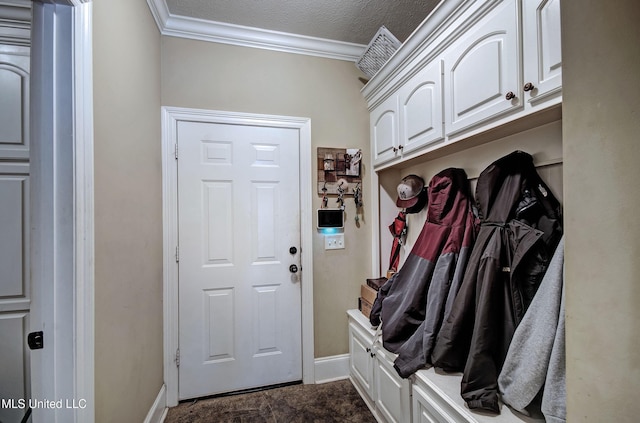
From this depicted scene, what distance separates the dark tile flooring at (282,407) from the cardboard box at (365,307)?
1.89 feet

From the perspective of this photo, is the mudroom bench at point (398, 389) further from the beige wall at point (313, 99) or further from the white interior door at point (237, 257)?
the white interior door at point (237, 257)

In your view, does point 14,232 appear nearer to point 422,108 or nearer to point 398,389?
point 398,389

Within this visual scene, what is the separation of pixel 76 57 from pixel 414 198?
72.1 inches

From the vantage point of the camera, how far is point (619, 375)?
428 mm

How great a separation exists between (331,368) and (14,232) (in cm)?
210

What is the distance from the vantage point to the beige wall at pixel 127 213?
40.3 inches

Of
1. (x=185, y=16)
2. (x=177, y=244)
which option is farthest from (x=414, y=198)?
(x=185, y=16)

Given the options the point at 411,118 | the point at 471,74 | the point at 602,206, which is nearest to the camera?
the point at 602,206

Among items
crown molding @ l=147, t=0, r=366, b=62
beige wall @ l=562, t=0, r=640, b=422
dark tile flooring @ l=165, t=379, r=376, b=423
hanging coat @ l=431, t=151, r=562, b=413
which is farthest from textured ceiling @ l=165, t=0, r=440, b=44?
dark tile flooring @ l=165, t=379, r=376, b=423

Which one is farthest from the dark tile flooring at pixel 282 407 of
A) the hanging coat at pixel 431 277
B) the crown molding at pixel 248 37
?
the crown molding at pixel 248 37

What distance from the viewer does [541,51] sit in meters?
0.90

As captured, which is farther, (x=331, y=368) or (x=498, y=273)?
(x=331, y=368)

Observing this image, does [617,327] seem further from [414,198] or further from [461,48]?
[414,198]

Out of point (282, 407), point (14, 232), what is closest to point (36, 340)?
point (14, 232)
